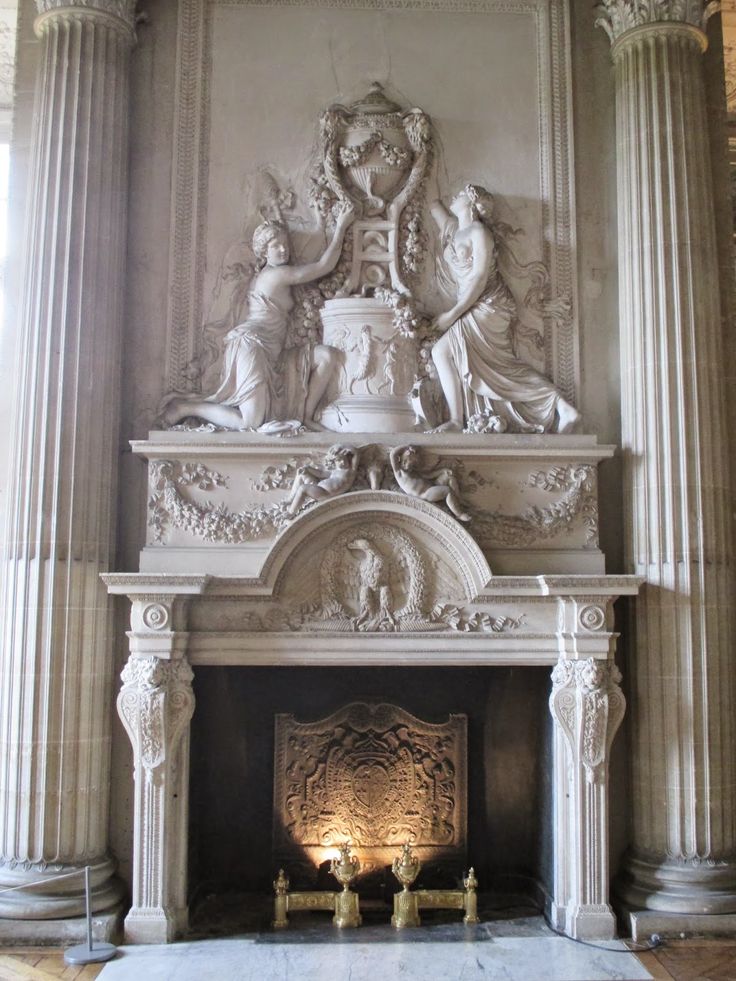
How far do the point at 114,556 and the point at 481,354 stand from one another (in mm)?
2363

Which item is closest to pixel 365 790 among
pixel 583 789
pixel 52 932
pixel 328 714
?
pixel 328 714

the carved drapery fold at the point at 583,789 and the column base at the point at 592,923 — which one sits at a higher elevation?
the carved drapery fold at the point at 583,789

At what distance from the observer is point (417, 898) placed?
5.17 metres

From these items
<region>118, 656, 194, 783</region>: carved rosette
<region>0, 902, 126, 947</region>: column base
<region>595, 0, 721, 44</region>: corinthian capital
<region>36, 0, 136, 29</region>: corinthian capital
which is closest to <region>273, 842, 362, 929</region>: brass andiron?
<region>0, 902, 126, 947</region>: column base

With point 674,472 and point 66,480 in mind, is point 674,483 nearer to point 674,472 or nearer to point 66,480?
point 674,472

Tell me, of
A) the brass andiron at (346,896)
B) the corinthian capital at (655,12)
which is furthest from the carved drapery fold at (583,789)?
the corinthian capital at (655,12)

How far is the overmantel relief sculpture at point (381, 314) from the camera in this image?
18.1 ft

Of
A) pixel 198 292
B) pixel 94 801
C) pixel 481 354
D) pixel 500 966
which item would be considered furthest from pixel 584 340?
pixel 94 801

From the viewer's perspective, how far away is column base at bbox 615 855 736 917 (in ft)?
16.3

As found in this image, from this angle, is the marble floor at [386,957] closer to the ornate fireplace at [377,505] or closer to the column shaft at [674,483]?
the ornate fireplace at [377,505]

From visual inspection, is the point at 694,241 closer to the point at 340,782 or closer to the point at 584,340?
the point at 584,340

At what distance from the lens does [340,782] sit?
5520 mm

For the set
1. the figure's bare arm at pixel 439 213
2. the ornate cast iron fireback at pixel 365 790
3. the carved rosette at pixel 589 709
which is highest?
the figure's bare arm at pixel 439 213

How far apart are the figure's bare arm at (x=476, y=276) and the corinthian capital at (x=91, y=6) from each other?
94.4 inches
